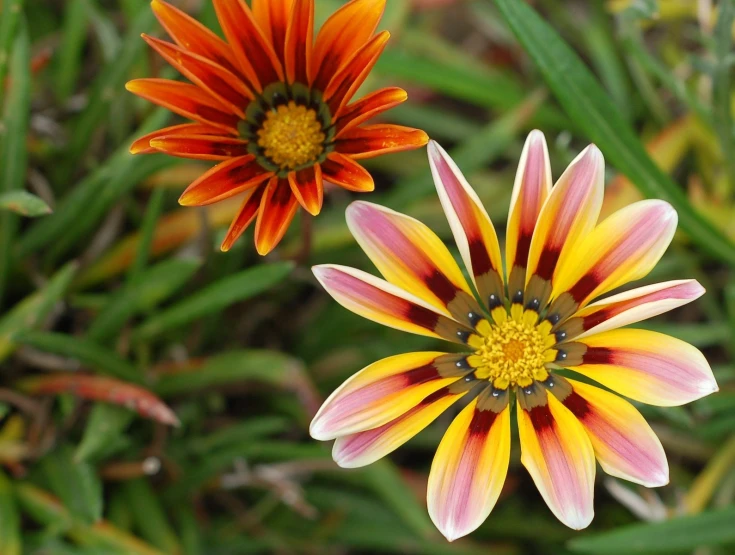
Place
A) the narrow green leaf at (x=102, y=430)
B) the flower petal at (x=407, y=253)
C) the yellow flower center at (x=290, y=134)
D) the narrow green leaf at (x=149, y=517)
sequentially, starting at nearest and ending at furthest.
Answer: the flower petal at (x=407, y=253) → the yellow flower center at (x=290, y=134) → the narrow green leaf at (x=102, y=430) → the narrow green leaf at (x=149, y=517)

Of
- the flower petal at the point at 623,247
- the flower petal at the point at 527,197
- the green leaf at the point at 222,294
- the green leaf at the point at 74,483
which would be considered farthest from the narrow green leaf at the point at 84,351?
the flower petal at the point at 623,247

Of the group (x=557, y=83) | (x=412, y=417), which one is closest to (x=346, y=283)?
(x=412, y=417)

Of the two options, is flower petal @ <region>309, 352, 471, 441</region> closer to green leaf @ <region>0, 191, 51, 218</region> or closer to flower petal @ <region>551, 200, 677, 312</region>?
flower petal @ <region>551, 200, 677, 312</region>

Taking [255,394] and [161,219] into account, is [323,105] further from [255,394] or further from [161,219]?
[255,394]

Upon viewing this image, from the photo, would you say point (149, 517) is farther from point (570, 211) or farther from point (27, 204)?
point (570, 211)

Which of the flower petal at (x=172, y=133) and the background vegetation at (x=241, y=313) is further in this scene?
the background vegetation at (x=241, y=313)

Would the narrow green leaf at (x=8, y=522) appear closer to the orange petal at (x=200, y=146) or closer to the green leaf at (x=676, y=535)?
the orange petal at (x=200, y=146)

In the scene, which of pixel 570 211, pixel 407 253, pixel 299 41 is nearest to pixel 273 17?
pixel 299 41

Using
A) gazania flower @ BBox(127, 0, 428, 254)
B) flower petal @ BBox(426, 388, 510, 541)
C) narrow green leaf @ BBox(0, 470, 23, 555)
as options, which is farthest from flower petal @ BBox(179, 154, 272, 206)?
narrow green leaf @ BBox(0, 470, 23, 555)
